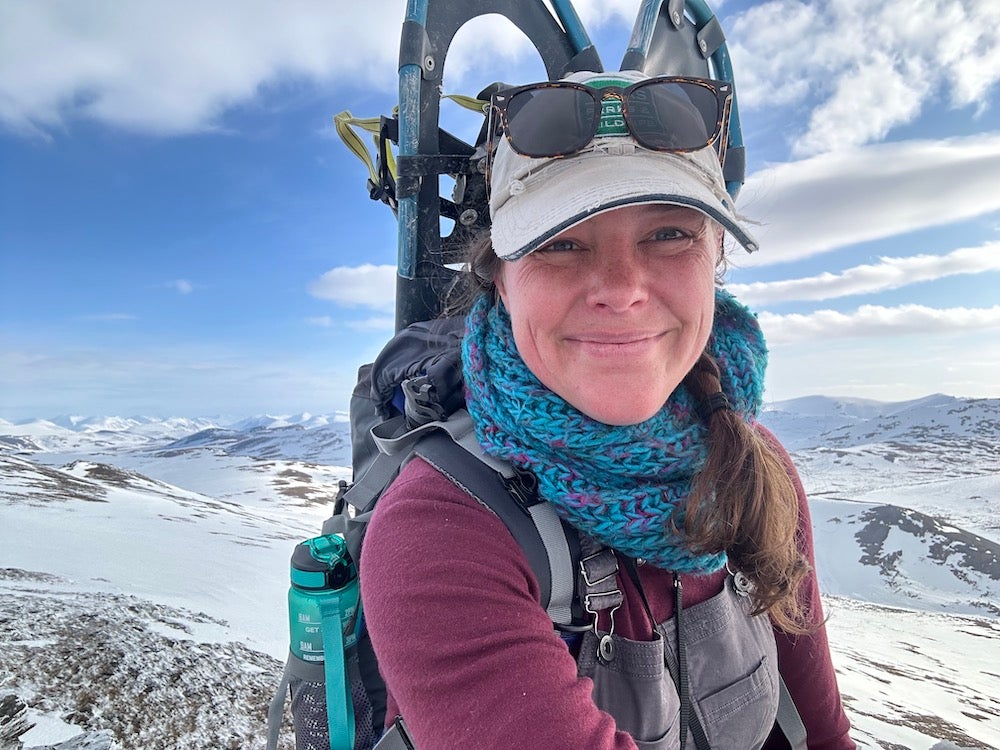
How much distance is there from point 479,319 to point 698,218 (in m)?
0.81

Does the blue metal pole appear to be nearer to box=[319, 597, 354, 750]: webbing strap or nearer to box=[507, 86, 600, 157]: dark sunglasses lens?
box=[507, 86, 600, 157]: dark sunglasses lens

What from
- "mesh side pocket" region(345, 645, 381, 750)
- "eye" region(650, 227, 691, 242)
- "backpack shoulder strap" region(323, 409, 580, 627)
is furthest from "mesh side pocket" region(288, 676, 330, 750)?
"eye" region(650, 227, 691, 242)

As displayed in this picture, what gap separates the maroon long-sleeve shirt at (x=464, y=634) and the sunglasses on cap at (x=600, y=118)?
113 centimetres

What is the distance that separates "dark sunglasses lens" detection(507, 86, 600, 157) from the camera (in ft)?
5.81

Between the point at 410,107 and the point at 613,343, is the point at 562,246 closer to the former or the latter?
the point at 613,343

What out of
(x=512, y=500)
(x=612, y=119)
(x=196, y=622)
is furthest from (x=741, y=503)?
(x=196, y=622)

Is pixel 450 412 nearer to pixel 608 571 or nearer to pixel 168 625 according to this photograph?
pixel 608 571

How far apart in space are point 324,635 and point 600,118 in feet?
6.64

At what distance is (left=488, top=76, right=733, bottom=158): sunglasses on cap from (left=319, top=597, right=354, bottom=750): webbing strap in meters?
1.76

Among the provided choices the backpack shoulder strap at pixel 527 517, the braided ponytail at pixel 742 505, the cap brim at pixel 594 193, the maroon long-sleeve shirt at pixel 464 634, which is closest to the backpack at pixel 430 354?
the backpack shoulder strap at pixel 527 517

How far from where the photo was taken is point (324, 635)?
196cm

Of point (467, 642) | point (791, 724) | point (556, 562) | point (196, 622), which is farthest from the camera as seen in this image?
point (196, 622)

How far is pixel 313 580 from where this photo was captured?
1984 millimetres

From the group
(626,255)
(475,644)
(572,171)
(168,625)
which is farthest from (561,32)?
(168,625)
